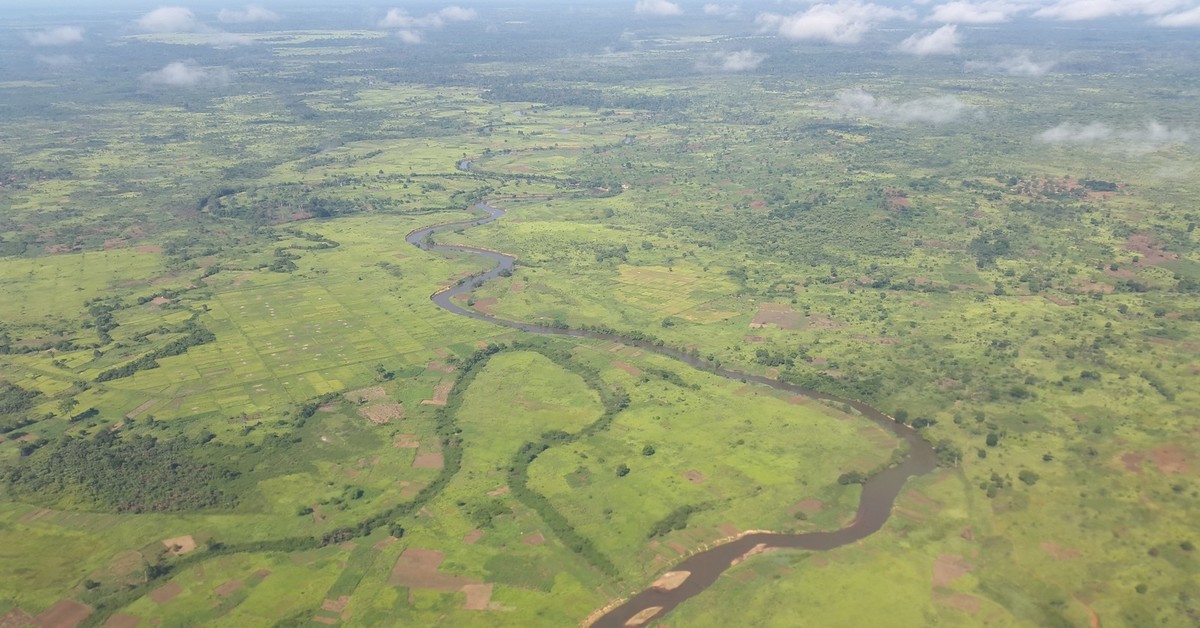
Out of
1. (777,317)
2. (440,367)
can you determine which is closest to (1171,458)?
(777,317)

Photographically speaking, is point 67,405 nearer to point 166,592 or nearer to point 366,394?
point 366,394

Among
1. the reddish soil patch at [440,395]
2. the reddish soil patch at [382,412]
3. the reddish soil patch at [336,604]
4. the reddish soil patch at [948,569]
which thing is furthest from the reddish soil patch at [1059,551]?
the reddish soil patch at [382,412]

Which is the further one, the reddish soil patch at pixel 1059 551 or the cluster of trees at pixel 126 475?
the cluster of trees at pixel 126 475

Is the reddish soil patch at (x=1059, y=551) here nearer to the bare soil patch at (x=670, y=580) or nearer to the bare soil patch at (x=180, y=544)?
the bare soil patch at (x=670, y=580)

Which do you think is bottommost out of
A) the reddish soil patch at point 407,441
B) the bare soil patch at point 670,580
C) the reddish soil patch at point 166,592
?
the reddish soil patch at point 166,592

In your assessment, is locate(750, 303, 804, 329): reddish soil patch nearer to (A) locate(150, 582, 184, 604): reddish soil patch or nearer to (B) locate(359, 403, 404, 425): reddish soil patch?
(B) locate(359, 403, 404, 425): reddish soil patch
